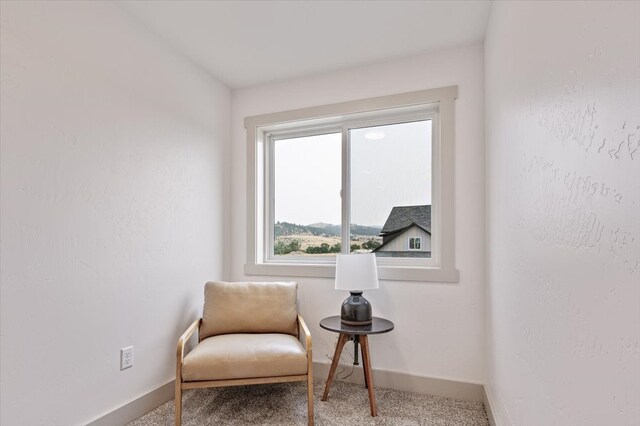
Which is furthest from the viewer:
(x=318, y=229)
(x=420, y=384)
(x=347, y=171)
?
(x=318, y=229)

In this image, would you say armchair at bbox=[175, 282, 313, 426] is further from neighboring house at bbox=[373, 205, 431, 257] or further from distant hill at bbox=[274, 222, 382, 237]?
neighboring house at bbox=[373, 205, 431, 257]

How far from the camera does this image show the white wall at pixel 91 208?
5.48 feet

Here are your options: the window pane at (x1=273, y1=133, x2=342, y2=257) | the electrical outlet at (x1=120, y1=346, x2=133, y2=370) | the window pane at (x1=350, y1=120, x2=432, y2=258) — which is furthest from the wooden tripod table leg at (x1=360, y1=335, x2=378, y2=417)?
the electrical outlet at (x1=120, y1=346, x2=133, y2=370)

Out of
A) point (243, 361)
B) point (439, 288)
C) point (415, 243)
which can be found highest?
point (415, 243)

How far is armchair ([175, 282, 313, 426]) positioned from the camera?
82.6 inches

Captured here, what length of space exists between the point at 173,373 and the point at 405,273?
1.82 m

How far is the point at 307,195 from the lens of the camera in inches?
128

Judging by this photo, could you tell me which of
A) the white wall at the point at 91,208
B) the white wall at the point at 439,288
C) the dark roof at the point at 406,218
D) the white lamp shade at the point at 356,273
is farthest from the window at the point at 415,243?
the white wall at the point at 91,208

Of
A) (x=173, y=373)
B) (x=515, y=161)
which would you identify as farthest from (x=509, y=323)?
(x=173, y=373)

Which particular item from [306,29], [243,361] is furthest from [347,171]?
[243,361]

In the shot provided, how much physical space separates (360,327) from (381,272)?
50 cm

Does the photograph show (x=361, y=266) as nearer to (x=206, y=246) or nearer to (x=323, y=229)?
(x=323, y=229)

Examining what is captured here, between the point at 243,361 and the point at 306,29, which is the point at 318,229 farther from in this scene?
the point at 306,29

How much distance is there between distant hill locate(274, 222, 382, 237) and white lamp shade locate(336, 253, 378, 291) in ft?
1.60
